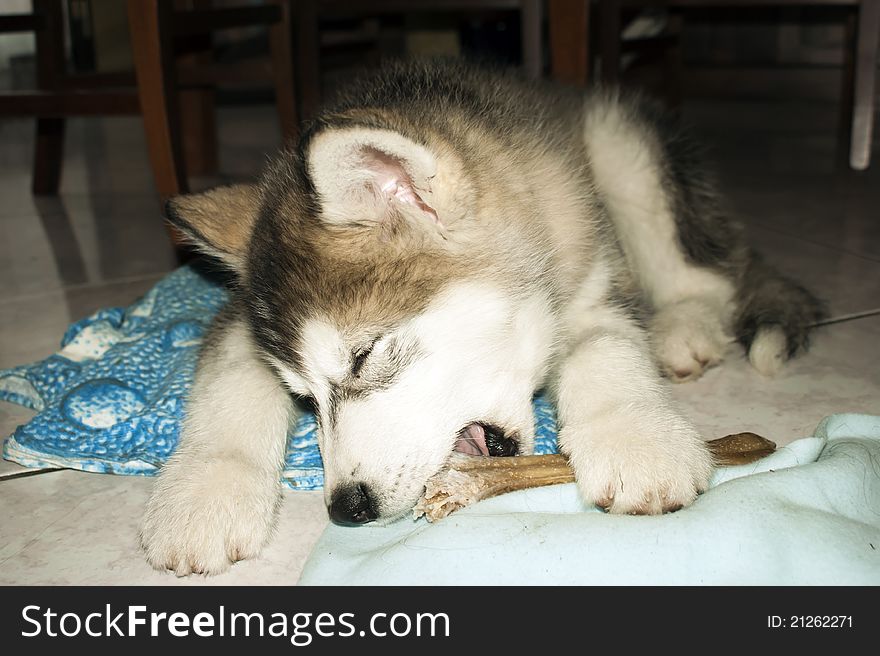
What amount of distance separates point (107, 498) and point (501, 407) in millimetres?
872

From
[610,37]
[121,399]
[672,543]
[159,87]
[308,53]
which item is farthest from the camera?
[308,53]

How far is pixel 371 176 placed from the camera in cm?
160

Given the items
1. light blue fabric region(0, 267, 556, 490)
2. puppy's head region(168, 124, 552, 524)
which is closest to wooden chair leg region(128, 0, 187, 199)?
light blue fabric region(0, 267, 556, 490)

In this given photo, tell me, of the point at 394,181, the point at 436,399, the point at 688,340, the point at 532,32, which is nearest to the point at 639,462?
the point at 436,399

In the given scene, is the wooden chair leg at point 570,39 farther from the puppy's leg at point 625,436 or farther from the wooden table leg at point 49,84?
the wooden table leg at point 49,84

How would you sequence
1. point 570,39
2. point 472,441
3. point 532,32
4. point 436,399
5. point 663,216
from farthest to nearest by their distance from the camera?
point 532,32
point 570,39
point 663,216
point 472,441
point 436,399

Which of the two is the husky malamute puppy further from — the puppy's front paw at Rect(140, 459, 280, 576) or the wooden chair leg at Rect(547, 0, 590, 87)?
the wooden chair leg at Rect(547, 0, 590, 87)

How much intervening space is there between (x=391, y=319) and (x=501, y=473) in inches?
14.6

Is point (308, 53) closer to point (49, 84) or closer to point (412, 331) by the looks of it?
point (49, 84)

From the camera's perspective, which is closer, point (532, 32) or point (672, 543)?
point (672, 543)

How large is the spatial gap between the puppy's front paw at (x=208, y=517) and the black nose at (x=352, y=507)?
18 cm

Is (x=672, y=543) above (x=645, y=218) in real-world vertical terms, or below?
below

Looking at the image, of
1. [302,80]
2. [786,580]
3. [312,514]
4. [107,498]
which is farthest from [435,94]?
[302,80]

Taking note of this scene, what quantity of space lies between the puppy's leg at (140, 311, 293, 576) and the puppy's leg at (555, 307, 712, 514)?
61 centimetres
